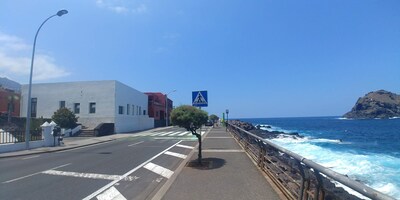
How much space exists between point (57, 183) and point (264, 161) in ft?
21.4

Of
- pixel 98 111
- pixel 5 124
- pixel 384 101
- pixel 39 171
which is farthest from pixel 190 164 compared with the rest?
pixel 384 101

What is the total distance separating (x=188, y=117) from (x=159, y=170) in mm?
2322

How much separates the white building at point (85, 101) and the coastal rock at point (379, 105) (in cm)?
15817

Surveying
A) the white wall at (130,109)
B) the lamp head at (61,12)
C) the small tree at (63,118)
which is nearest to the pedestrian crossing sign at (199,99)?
the lamp head at (61,12)

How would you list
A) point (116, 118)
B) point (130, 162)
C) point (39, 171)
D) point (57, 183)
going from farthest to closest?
point (116, 118), point (130, 162), point (39, 171), point (57, 183)

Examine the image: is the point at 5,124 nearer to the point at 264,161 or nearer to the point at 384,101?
the point at 264,161

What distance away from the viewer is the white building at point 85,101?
38531 millimetres

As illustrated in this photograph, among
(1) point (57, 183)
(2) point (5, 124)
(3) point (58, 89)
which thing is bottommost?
(1) point (57, 183)

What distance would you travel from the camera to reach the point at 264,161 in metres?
9.83

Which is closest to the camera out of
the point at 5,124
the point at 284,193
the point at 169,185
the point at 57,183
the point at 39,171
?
the point at 284,193

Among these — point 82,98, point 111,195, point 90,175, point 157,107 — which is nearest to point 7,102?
point 82,98

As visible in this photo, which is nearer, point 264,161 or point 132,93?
point 264,161

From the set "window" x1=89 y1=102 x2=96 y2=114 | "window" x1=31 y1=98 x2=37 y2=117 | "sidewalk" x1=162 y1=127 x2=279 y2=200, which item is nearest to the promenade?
"sidewalk" x1=162 y1=127 x2=279 y2=200

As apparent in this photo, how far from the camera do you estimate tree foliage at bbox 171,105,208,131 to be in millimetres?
12078
